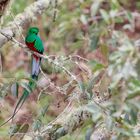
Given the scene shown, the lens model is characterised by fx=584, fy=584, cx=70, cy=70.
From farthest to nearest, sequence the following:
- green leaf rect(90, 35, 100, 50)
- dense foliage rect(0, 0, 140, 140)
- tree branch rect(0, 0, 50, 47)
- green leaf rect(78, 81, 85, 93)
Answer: tree branch rect(0, 0, 50, 47) < green leaf rect(78, 81, 85, 93) < green leaf rect(90, 35, 100, 50) < dense foliage rect(0, 0, 140, 140)

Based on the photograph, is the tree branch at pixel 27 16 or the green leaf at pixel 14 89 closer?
the green leaf at pixel 14 89

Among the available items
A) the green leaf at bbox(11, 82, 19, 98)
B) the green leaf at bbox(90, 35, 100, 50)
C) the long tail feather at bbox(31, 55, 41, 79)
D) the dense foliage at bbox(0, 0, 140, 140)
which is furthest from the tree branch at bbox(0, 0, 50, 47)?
the green leaf at bbox(90, 35, 100, 50)

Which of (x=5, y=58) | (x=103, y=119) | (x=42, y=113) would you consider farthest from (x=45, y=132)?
(x=5, y=58)

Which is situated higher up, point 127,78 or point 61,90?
point 127,78

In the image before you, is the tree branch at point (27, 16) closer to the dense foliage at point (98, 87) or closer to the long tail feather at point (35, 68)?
the dense foliage at point (98, 87)

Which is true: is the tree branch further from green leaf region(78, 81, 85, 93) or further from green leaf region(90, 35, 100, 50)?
green leaf region(90, 35, 100, 50)

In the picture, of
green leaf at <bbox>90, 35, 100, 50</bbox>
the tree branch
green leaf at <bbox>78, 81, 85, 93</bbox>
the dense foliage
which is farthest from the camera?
the tree branch

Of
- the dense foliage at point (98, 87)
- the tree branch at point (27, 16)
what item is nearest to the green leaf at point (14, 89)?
the dense foliage at point (98, 87)

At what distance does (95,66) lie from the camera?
1.66 m

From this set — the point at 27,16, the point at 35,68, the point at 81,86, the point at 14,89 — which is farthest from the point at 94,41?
the point at 27,16

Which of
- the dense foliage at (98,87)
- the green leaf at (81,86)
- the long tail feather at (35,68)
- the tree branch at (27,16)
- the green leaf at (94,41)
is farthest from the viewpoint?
the tree branch at (27,16)

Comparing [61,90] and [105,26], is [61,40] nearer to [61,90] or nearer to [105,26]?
[61,90]

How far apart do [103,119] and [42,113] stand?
23.7 inches

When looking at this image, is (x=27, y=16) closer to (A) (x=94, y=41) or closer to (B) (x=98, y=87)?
(B) (x=98, y=87)
